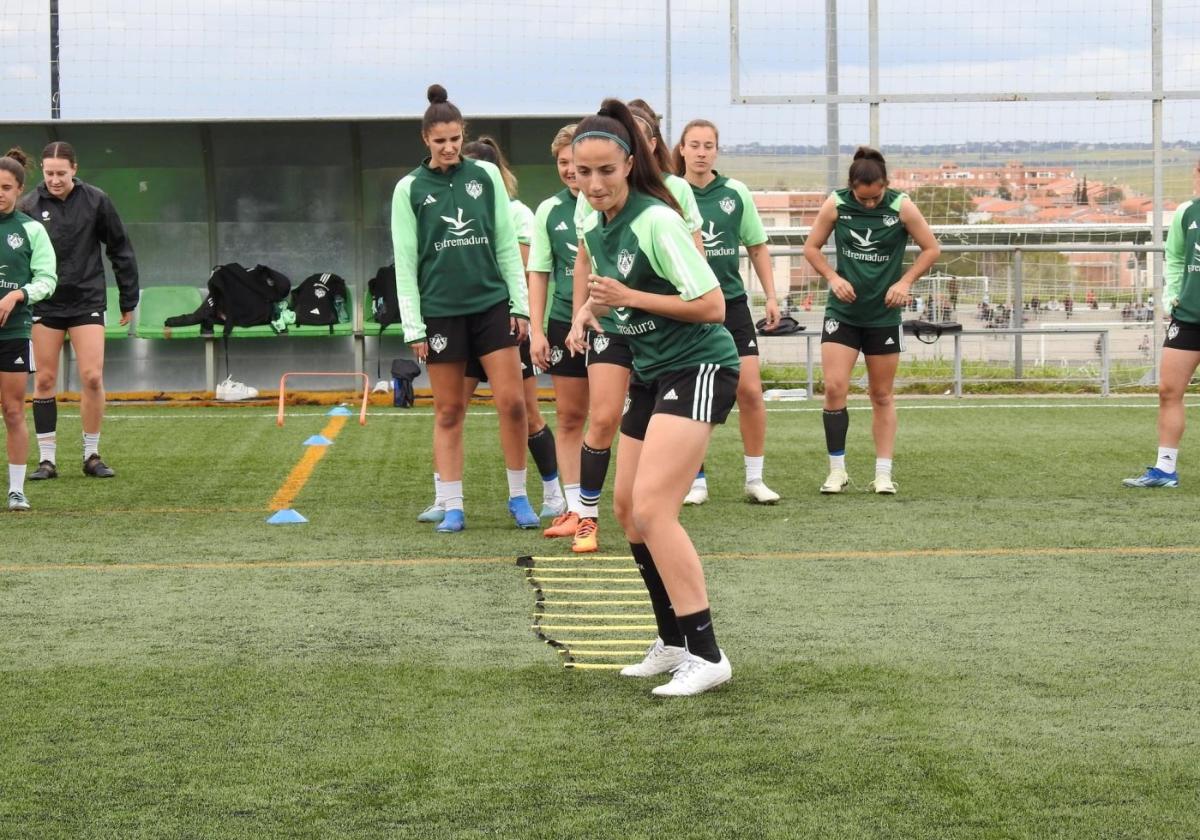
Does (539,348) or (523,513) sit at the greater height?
(539,348)

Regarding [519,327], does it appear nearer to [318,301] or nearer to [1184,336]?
[1184,336]

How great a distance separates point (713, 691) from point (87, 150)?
13.8 meters

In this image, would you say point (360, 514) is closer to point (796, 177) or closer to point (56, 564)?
point (56, 564)

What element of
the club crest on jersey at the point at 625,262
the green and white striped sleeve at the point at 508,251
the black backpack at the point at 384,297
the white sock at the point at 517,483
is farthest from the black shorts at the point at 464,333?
the black backpack at the point at 384,297

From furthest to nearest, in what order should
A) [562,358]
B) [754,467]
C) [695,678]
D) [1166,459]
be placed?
1. [1166,459]
2. [754,467]
3. [562,358]
4. [695,678]

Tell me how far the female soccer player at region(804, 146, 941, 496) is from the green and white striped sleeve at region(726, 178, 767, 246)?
1.71ft

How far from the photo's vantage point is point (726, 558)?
703 cm

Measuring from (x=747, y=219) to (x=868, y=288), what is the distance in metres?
0.80

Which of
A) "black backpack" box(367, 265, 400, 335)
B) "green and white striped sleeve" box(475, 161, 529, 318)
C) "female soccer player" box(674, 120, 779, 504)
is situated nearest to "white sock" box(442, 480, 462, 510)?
"green and white striped sleeve" box(475, 161, 529, 318)

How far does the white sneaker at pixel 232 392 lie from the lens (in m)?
15.7

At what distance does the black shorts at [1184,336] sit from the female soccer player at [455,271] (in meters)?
3.78

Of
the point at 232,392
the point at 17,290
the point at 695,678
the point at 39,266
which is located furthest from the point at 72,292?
the point at 695,678

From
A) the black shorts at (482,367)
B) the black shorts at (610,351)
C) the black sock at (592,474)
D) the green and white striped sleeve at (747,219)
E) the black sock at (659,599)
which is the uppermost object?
the green and white striped sleeve at (747,219)

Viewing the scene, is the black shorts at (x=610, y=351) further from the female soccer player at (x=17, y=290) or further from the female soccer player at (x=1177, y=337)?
the female soccer player at (x=1177, y=337)
